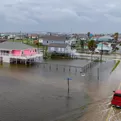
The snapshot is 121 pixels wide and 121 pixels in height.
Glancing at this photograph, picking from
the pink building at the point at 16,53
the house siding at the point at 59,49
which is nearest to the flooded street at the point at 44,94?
the pink building at the point at 16,53

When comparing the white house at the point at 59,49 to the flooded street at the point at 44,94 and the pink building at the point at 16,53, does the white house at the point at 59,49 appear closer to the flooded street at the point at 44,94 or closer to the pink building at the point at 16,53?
the pink building at the point at 16,53

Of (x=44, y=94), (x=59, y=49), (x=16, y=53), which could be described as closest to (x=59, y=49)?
(x=59, y=49)

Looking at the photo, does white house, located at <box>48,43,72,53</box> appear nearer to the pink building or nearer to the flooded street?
the pink building

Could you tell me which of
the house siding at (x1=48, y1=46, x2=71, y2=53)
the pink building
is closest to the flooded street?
the pink building

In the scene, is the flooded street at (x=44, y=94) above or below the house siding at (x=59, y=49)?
below

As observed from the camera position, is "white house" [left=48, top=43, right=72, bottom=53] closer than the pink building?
No

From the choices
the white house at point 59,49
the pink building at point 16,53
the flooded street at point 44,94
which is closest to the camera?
the flooded street at point 44,94

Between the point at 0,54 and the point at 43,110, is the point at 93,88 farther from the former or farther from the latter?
the point at 0,54

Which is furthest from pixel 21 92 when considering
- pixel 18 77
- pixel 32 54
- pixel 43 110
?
pixel 32 54
